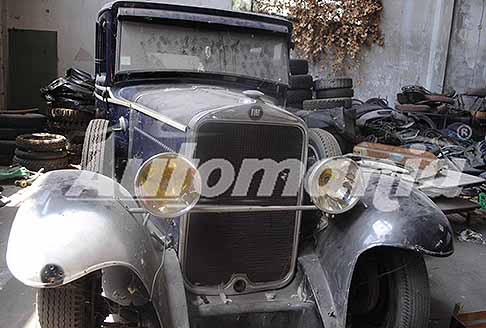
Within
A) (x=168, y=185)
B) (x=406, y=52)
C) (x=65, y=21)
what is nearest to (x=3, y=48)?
(x=65, y=21)

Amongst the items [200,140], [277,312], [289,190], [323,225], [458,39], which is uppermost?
[458,39]

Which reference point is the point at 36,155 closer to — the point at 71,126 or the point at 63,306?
the point at 71,126

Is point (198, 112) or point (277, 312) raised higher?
point (198, 112)

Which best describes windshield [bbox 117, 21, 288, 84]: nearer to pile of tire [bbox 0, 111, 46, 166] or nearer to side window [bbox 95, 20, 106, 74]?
side window [bbox 95, 20, 106, 74]

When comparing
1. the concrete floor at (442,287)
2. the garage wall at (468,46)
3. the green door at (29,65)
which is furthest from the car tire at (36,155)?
the garage wall at (468,46)

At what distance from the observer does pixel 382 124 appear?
7863 millimetres

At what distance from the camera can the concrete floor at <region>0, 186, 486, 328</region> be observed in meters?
2.98

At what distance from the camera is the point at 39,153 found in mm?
5844

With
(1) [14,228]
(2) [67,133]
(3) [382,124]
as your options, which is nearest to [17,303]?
(1) [14,228]

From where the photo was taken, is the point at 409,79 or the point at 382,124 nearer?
the point at 382,124

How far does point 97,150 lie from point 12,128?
12.6 feet

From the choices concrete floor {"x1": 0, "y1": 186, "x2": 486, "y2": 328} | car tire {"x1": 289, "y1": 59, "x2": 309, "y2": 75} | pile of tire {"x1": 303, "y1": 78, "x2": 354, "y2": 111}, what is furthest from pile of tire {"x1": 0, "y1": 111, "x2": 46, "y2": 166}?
pile of tire {"x1": 303, "y1": 78, "x2": 354, "y2": 111}

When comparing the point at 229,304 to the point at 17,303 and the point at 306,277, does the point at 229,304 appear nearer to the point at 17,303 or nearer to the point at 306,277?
the point at 306,277

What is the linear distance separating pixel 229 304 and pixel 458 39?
9076mm
